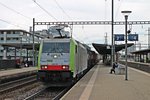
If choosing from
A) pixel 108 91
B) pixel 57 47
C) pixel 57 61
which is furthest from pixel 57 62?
pixel 108 91

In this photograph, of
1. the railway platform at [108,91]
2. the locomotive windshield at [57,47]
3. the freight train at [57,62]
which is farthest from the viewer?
the locomotive windshield at [57,47]

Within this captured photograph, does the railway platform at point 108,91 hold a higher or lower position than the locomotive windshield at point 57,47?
lower

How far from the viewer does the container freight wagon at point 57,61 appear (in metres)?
19.2

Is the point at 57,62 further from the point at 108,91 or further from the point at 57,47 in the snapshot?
the point at 108,91

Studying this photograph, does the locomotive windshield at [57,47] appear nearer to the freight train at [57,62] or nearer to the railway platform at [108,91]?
the freight train at [57,62]

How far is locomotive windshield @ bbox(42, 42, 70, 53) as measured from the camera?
20125 mm

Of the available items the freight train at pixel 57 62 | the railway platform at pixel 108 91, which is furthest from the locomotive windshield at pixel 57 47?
the railway platform at pixel 108 91

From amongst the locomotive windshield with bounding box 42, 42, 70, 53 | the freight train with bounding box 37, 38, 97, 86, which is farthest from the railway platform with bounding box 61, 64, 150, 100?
the locomotive windshield with bounding box 42, 42, 70, 53

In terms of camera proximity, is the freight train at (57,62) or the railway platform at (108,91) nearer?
the railway platform at (108,91)

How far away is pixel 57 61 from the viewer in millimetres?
19656

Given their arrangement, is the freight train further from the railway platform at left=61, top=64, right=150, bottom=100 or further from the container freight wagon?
the railway platform at left=61, top=64, right=150, bottom=100

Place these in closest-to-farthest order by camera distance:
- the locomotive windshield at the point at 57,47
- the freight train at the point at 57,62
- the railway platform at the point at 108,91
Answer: the railway platform at the point at 108,91 < the freight train at the point at 57,62 < the locomotive windshield at the point at 57,47

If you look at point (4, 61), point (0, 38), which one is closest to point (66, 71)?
point (4, 61)

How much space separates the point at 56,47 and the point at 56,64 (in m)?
1.24
